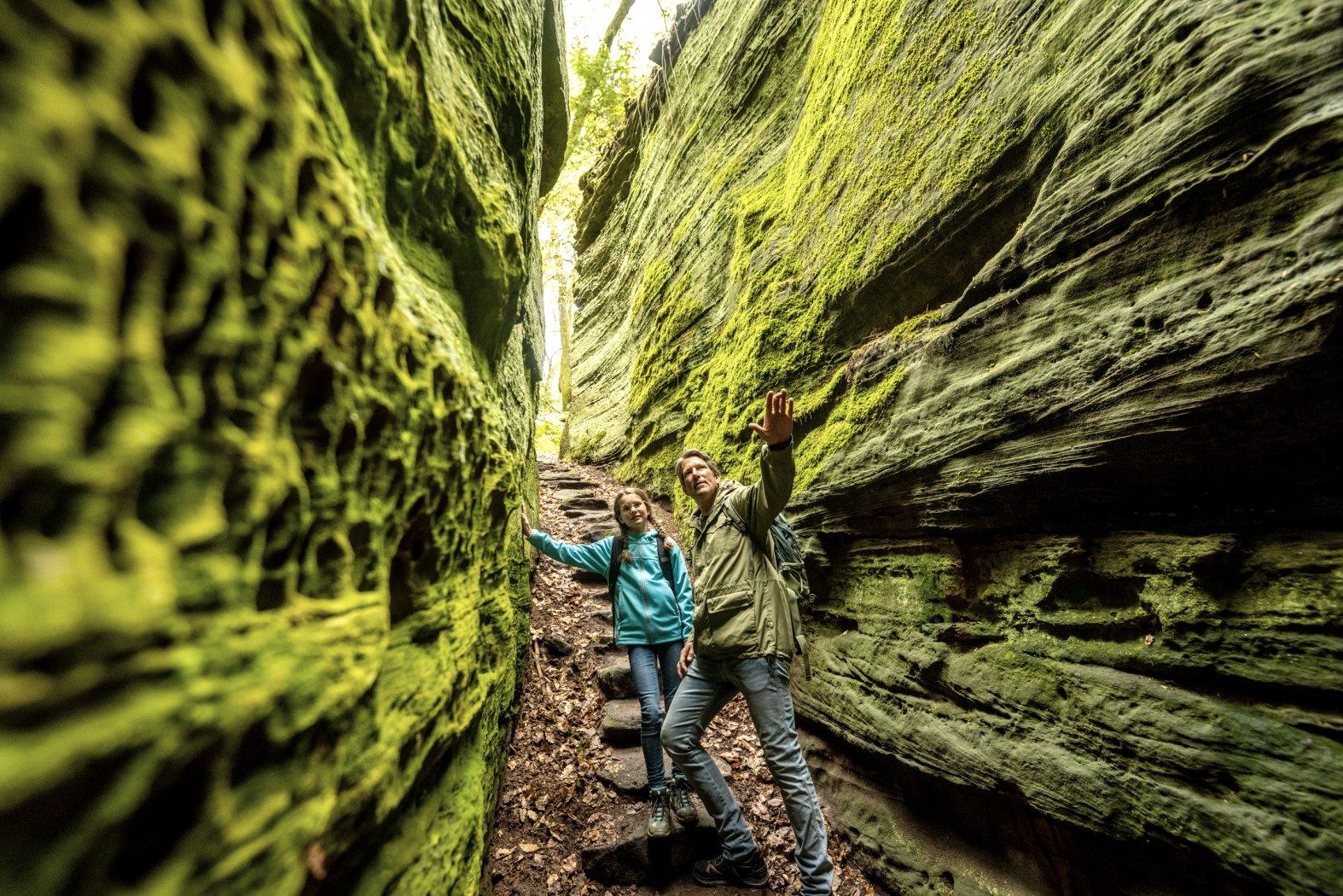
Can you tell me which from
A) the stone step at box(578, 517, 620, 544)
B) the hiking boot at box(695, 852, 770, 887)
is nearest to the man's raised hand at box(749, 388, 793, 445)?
the hiking boot at box(695, 852, 770, 887)

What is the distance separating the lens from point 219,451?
4.46ft

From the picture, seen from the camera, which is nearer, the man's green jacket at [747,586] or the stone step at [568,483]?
the man's green jacket at [747,586]

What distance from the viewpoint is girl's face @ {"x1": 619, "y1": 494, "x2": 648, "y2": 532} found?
530 cm

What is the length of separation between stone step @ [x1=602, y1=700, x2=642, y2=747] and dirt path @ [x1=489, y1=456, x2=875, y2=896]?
107mm

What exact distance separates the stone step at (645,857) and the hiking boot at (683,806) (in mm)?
51

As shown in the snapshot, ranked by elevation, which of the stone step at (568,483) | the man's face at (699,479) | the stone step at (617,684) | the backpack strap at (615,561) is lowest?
the stone step at (617,684)

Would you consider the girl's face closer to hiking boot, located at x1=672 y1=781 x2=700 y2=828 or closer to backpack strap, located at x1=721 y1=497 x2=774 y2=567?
backpack strap, located at x1=721 y1=497 x2=774 y2=567

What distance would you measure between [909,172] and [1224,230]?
3216mm

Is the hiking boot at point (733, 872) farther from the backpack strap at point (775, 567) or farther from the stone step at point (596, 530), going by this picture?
the stone step at point (596, 530)

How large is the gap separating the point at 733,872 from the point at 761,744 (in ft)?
3.85

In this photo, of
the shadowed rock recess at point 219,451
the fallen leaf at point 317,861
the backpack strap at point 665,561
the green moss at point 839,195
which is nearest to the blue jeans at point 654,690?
the backpack strap at point 665,561

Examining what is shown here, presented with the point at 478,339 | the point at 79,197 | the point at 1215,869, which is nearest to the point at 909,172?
the point at 478,339

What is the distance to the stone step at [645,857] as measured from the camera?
4371 millimetres

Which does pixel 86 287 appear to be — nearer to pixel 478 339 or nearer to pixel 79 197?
pixel 79 197
